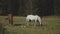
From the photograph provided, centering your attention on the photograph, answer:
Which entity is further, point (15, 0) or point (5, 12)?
point (15, 0)

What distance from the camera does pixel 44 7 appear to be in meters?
35.9

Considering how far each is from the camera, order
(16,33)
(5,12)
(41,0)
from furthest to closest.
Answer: (41,0) → (5,12) → (16,33)

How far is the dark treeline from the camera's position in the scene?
3319 centimetres

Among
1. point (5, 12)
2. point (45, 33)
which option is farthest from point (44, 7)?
point (45, 33)

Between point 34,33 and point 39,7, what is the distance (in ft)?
70.5

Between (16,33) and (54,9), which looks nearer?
(16,33)

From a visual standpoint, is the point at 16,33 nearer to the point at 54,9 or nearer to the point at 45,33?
the point at 45,33

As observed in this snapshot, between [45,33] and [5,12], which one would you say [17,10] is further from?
[45,33]

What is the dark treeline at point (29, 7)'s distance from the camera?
3319cm

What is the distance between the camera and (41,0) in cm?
3656

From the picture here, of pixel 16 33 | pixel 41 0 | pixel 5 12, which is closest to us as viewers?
pixel 16 33

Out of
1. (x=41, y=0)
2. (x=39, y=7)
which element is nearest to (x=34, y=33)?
(x=39, y=7)

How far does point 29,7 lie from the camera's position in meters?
32.9

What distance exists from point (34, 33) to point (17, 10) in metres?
23.2
